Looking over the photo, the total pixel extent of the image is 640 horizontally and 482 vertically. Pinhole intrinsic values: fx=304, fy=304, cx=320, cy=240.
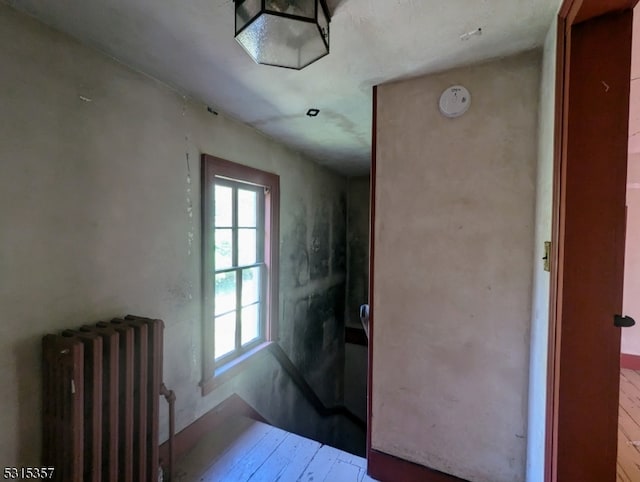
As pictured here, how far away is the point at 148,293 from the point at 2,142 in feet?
2.95

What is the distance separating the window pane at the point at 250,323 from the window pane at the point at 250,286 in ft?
0.20

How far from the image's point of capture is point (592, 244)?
0.93 m

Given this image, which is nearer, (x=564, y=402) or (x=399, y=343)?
(x=564, y=402)

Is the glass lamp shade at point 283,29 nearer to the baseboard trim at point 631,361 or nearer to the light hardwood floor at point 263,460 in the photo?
the light hardwood floor at point 263,460

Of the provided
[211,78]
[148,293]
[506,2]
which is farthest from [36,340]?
[506,2]

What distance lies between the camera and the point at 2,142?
1.12 meters

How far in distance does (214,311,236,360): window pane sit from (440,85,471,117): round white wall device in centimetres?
202

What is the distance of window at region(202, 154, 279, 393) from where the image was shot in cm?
207

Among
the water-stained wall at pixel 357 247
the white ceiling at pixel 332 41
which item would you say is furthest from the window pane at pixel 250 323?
the water-stained wall at pixel 357 247

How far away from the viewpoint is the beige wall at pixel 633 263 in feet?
9.39

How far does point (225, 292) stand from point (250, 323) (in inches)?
17.9

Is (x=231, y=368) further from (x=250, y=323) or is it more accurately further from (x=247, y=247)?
(x=247, y=247)

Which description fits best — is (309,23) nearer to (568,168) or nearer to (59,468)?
(568,168)

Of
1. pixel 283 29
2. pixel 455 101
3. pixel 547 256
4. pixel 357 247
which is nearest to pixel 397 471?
pixel 547 256
